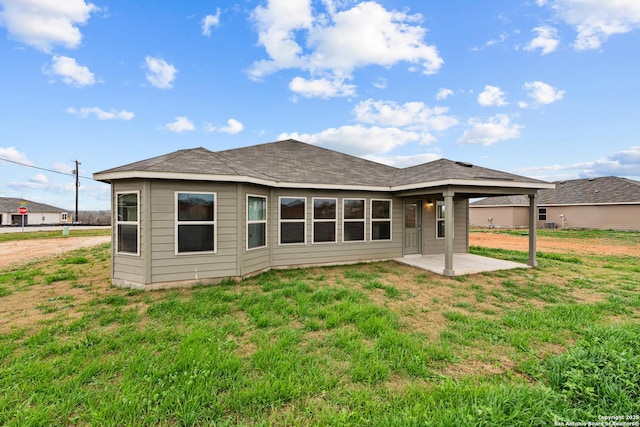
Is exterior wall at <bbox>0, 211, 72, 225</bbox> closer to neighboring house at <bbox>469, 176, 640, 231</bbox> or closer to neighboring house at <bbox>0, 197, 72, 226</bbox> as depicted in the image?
neighboring house at <bbox>0, 197, 72, 226</bbox>

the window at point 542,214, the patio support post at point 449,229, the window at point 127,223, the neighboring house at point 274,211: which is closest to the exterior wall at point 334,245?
the neighboring house at point 274,211

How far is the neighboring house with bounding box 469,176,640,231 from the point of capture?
19.3m

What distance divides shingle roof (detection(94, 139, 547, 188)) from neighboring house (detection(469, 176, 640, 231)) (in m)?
19.5

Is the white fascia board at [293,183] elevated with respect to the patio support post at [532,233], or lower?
elevated

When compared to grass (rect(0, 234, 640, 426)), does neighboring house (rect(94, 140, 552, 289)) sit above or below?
above

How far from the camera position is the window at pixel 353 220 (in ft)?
25.9

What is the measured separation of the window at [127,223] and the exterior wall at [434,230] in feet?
28.1

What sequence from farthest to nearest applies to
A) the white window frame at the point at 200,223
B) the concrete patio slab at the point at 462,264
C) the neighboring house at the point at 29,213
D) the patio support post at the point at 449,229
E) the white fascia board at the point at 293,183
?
the neighboring house at the point at 29,213 → the concrete patio slab at the point at 462,264 → the patio support post at the point at 449,229 → the white window frame at the point at 200,223 → the white fascia board at the point at 293,183

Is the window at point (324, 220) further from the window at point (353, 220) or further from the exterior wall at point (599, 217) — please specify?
the exterior wall at point (599, 217)

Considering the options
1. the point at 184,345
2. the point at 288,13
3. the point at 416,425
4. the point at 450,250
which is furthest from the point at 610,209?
the point at 184,345

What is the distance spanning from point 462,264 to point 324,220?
4.57 m

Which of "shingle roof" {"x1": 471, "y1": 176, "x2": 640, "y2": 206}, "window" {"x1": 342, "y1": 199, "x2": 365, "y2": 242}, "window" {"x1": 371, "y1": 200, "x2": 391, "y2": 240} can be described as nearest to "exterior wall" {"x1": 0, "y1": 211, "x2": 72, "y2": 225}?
"window" {"x1": 342, "y1": 199, "x2": 365, "y2": 242}

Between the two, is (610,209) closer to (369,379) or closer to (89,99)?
(369,379)

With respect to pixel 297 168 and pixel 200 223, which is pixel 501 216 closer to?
pixel 297 168
